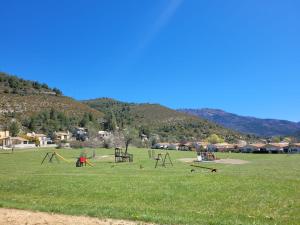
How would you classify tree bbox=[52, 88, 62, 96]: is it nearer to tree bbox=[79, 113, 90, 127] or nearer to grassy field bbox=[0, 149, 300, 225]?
tree bbox=[79, 113, 90, 127]

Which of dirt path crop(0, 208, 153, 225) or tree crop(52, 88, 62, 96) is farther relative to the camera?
tree crop(52, 88, 62, 96)

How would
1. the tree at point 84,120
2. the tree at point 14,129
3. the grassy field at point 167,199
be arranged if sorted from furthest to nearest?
the tree at point 84,120
the tree at point 14,129
the grassy field at point 167,199

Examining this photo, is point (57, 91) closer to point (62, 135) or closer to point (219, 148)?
point (62, 135)

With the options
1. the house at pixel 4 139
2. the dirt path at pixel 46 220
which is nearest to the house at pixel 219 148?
the house at pixel 4 139

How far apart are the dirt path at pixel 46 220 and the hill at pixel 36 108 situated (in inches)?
4830

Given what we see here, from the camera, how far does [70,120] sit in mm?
151500

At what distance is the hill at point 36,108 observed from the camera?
13575cm

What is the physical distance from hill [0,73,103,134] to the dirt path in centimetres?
12267

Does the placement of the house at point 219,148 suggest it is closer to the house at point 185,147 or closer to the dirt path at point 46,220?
the house at point 185,147

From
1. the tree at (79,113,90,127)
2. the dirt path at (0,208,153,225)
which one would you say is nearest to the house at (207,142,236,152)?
the tree at (79,113,90,127)

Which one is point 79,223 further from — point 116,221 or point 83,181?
point 83,181

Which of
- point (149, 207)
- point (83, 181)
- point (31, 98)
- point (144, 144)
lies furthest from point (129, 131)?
point (149, 207)

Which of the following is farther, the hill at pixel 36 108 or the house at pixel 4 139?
the hill at pixel 36 108

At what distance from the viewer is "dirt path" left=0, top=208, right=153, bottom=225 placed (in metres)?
11.6
